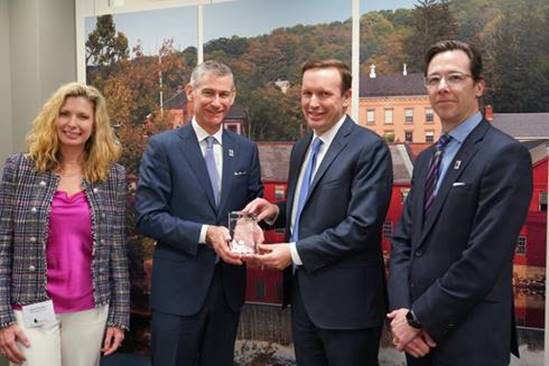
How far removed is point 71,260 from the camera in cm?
229

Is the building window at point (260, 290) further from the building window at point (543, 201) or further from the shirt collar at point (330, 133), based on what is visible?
the building window at point (543, 201)

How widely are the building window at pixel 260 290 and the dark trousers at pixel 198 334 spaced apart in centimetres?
71

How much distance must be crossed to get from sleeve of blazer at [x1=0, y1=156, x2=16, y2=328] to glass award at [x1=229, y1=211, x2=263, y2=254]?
955 mm

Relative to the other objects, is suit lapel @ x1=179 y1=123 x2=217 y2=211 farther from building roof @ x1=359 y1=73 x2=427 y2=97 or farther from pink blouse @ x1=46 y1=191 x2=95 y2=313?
building roof @ x1=359 y1=73 x2=427 y2=97

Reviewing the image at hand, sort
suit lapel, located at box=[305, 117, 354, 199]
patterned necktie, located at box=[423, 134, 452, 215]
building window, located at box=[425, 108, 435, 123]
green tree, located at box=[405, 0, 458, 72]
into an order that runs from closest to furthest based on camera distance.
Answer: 1. patterned necktie, located at box=[423, 134, 452, 215]
2. suit lapel, located at box=[305, 117, 354, 199]
3. green tree, located at box=[405, 0, 458, 72]
4. building window, located at box=[425, 108, 435, 123]

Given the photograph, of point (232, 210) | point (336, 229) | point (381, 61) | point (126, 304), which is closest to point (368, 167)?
point (336, 229)

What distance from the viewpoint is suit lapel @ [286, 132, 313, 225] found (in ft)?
7.68

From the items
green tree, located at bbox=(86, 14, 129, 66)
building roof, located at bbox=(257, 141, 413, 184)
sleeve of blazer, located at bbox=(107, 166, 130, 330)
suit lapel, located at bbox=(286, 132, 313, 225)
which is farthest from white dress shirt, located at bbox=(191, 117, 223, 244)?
green tree, located at bbox=(86, 14, 129, 66)

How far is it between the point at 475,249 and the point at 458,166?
288 mm

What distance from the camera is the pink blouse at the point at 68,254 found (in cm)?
228

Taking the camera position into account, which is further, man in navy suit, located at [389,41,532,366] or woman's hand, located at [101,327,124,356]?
woman's hand, located at [101,327,124,356]

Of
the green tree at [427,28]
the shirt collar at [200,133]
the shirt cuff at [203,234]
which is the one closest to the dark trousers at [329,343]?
the shirt cuff at [203,234]

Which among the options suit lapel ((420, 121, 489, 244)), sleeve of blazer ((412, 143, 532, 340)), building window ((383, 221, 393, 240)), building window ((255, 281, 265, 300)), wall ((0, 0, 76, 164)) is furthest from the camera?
wall ((0, 0, 76, 164))

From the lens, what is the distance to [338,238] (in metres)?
2.04
